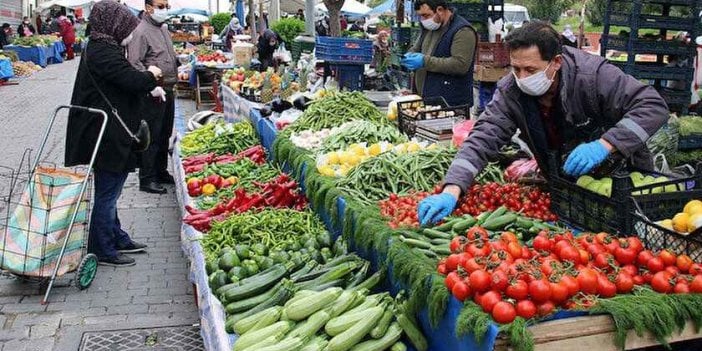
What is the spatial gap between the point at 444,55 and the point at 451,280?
481 cm

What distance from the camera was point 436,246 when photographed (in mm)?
3625

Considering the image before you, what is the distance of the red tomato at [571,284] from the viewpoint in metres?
2.90

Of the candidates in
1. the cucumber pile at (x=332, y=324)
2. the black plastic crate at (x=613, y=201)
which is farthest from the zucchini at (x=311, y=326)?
the black plastic crate at (x=613, y=201)

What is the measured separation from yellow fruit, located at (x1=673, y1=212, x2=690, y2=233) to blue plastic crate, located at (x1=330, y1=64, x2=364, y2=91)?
23.1ft

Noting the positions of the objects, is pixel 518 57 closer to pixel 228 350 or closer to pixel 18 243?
pixel 228 350

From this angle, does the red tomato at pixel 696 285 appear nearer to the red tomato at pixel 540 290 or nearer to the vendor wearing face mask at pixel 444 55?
the red tomato at pixel 540 290

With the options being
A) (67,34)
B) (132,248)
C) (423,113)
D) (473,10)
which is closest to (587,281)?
(423,113)

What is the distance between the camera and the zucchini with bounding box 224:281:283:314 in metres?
4.32

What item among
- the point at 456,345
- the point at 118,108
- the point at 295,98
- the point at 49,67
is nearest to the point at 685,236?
the point at 456,345

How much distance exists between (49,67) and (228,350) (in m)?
30.4

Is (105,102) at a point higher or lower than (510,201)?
higher

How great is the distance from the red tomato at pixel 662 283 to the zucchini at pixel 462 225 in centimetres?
102

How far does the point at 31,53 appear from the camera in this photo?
3011 centimetres

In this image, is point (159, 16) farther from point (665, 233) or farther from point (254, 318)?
point (665, 233)
